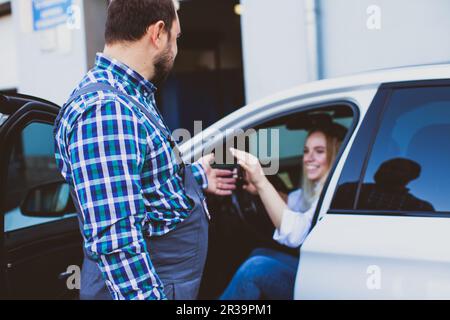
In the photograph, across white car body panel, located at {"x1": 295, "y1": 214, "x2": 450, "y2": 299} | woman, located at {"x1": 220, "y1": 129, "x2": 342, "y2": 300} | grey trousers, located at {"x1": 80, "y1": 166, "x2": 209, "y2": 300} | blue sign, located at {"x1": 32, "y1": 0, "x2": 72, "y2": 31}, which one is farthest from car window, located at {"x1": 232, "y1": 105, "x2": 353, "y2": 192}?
blue sign, located at {"x1": 32, "y1": 0, "x2": 72, "y2": 31}

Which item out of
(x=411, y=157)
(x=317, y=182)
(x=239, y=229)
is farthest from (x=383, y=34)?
(x=411, y=157)

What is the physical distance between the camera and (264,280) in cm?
248

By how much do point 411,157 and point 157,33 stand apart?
91 centimetres

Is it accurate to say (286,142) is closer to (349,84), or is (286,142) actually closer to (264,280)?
(264,280)

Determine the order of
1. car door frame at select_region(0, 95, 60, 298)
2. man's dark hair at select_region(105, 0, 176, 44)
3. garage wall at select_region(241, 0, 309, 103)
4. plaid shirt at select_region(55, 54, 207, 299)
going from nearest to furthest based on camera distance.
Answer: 1. plaid shirt at select_region(55, 54, 207, 299)
2. man's dark hair at select_region(105, 0, 176, 44)
3. car door frame at select_region(0, 95, 60, 298)
4. garage wall at select_region(241, 0, 309, 103)

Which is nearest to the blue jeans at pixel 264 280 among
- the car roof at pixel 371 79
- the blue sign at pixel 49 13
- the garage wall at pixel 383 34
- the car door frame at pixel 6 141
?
the car roof at pixel 371 79

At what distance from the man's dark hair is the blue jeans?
4.58 ft

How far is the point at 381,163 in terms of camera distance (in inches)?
68.9

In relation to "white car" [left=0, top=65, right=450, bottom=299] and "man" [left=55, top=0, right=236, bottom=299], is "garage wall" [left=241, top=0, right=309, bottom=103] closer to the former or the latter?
"white car" [left=0, top=65, right=450, bottom=299]

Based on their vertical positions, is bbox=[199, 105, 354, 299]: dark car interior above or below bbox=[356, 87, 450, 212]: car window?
below

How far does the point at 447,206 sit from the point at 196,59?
7174mm

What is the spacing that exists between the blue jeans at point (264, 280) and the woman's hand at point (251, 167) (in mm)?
447

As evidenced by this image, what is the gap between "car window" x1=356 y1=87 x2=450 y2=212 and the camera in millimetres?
1633

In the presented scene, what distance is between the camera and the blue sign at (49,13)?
569cm
